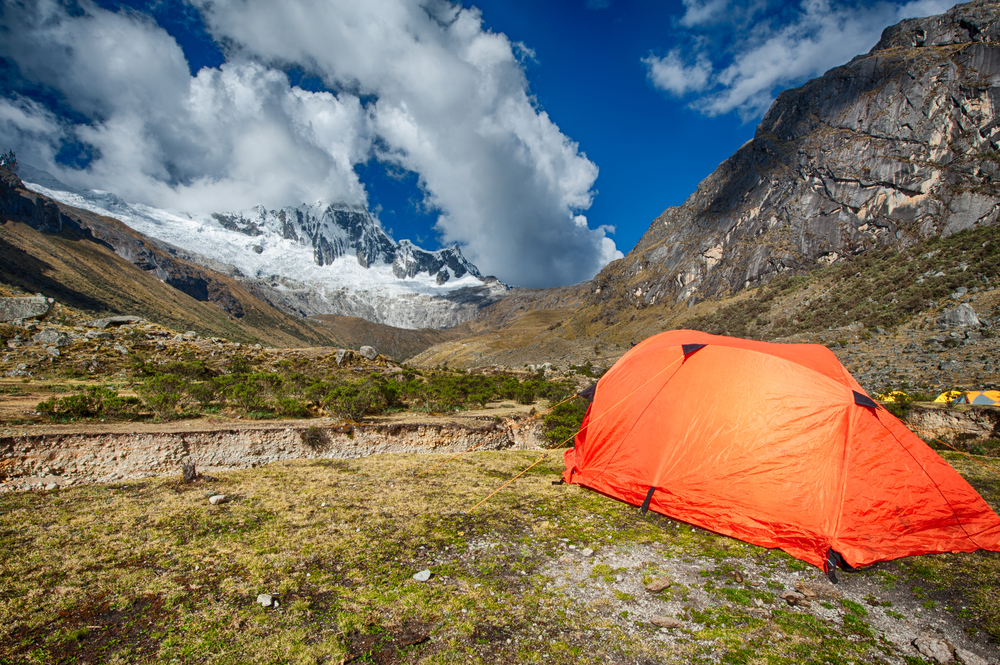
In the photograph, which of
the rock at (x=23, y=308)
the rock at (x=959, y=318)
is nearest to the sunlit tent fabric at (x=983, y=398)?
the rock at (x=959, y=318)

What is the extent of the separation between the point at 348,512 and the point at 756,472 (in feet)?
26.9

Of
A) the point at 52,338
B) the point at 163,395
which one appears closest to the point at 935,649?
the point at 163,395

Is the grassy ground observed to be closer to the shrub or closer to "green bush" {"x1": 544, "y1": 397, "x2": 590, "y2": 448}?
the shrub

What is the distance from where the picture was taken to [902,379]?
93.7ft

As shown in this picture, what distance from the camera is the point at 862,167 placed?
96.2 meters

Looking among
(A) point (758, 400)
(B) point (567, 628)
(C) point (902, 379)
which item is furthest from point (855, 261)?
(B) point (567, 628)

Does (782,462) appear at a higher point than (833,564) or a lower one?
higher

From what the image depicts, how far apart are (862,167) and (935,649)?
5185 inches

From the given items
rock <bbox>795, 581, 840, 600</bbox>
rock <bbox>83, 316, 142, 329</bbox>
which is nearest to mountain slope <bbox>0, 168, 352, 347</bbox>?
rock <bbox>83, 316, 142, 329</bbox>

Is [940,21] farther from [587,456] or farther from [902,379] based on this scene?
[587,456]

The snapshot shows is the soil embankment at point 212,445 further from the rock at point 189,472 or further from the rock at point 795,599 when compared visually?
the rock at point 795,599

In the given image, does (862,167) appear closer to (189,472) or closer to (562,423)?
(562,423)

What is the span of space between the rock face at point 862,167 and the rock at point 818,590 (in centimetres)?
9996

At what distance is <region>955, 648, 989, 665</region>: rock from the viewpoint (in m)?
4.31
